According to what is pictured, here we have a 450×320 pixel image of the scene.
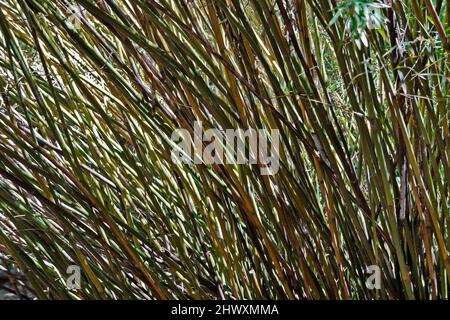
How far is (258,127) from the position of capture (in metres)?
1.23

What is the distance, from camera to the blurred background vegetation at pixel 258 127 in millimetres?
1057

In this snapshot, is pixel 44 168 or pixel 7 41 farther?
pixel 44 168

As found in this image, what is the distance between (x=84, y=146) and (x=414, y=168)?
0.87m

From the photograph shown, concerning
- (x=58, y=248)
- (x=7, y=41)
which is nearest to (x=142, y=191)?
(x=58, y=248)

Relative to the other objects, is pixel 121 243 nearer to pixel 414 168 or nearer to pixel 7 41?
pixel 7 41

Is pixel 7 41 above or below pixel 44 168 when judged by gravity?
above

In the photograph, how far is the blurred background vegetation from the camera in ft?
3.47

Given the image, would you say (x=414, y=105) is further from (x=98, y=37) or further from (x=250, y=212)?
(x=98, y=37)

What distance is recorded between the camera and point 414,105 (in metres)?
1.00
